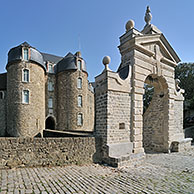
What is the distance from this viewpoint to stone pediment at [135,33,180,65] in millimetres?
6820

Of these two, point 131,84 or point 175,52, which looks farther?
point 175,52

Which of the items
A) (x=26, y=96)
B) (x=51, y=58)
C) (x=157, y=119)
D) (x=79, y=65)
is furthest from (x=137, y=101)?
(x=51, y=58)

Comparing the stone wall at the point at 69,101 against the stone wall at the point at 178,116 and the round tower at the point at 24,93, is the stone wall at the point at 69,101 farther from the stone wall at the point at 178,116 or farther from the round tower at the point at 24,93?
the stone wall at the point at 178,116

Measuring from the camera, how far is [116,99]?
587cm

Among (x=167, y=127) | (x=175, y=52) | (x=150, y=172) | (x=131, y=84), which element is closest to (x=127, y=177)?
(x=150, y=172)

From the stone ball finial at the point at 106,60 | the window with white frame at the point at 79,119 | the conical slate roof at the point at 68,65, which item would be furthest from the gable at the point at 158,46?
the window with white frame at the point at 79,119

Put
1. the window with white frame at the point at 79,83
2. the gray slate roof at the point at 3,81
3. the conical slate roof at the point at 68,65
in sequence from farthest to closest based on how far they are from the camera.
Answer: the window with white frame at the point at 79,83
the conical slate roof at the point at 68,65
the gray slate roof at the point at 3,81

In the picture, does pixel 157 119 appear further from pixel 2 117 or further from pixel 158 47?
pixel 2 117

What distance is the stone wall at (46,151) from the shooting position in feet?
14.2

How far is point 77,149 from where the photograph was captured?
5.24 m

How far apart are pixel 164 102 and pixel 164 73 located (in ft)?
5.86

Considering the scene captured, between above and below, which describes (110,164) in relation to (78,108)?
below

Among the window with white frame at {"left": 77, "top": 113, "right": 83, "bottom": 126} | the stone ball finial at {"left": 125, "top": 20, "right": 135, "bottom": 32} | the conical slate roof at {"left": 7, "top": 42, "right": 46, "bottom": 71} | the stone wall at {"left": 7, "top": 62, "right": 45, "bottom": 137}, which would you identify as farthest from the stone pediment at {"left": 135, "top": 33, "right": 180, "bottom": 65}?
the conical slate roof at {"left": 7, "top": 42, "right": 46, "bottom": 71}

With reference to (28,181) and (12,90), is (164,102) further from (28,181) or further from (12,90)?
(12,90)
